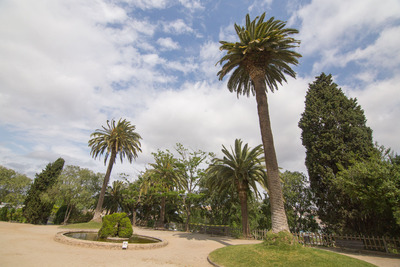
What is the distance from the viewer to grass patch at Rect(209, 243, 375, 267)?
29.2ft

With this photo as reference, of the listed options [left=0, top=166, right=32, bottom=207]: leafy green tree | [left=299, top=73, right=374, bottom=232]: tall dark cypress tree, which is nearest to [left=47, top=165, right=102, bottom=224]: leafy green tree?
[left=0, top=166, right=32, bottom=207]: leafy green tree

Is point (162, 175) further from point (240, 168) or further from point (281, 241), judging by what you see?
point (281, 241)

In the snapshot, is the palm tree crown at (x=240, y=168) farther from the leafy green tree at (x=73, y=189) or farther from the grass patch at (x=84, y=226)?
the leafy green tree at (x=73, y=189)

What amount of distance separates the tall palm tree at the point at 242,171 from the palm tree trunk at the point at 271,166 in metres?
7.62

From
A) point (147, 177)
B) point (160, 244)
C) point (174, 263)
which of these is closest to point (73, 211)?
point (147, 177)

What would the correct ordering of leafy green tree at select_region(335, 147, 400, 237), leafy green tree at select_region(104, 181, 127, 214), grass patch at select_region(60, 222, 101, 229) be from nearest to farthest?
leafy green tree at select_region(335, 147, 400, 237) < grass patch at select_region(60, 222, 101, 229) < leafy green tree at select_region(104, 181, 127, 214)

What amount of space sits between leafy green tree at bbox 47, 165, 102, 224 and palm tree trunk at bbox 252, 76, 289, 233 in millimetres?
31612

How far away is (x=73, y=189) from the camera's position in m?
31.7

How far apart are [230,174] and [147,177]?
15.6m

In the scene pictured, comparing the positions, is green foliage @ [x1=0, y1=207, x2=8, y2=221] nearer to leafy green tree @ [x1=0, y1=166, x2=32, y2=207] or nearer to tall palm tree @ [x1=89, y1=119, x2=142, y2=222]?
leafy green tree @ [x1=0, y1=166, x2=32, y2=207]

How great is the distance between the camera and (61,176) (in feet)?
108

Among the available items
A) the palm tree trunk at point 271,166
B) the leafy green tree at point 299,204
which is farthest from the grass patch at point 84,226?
the leafy green tree at point 299,204

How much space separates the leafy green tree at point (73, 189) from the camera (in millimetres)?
31281

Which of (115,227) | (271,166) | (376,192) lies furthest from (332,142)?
(115,227)
